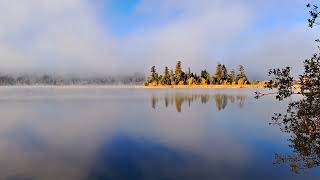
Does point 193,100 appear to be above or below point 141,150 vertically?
below

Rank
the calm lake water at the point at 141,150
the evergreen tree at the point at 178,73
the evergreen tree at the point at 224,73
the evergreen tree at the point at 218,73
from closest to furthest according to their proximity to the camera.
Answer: the calm lake water at the point at 141,150, the evergreen tree at the point at 218,73, the evergreen tree at the point at 224,73, the evergreen tree at the point at 178,73

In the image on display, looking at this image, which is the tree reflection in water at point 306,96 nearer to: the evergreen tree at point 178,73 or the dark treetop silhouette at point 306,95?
the dark treetop silhouette at point 306,95

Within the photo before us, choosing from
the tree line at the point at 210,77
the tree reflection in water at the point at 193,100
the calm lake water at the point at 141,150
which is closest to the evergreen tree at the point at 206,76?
the tree line at the point at 210,77

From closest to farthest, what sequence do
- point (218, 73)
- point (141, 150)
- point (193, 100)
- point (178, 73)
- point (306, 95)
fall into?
point (306, 95) → point (141, 150) → point (193, 100) → point (218, 73) → point (178, 73)

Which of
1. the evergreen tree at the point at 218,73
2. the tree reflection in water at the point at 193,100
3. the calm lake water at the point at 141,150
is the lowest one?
the tree reflection in water at the point at 193,100

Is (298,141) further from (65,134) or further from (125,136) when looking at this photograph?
(65,134)

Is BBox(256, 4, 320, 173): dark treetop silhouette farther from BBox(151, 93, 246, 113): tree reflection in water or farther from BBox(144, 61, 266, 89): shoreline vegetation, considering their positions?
BBox(144, 61, 266, 89): shoreline vegetation

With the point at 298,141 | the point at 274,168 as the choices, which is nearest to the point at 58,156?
the point at 274,168

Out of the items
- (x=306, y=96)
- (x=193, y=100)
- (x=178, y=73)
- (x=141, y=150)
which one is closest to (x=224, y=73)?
(x=178, y=73)

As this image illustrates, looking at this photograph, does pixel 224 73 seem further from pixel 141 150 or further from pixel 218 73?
pixel 141 150

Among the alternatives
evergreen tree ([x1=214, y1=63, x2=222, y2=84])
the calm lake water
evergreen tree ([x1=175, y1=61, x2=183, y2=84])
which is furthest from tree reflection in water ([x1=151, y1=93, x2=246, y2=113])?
evergreen tree ([x1=175, y1=61, x2=183, y2=84])

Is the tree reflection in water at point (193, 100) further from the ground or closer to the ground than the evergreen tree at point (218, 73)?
closer to the ground

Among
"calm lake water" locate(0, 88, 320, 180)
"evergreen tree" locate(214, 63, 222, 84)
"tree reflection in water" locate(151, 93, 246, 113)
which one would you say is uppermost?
"evergreen tree" locate(214, 63, 222, 84)

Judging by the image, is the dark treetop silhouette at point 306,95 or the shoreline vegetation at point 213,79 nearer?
the dark treetop silhouette at point 306,95
